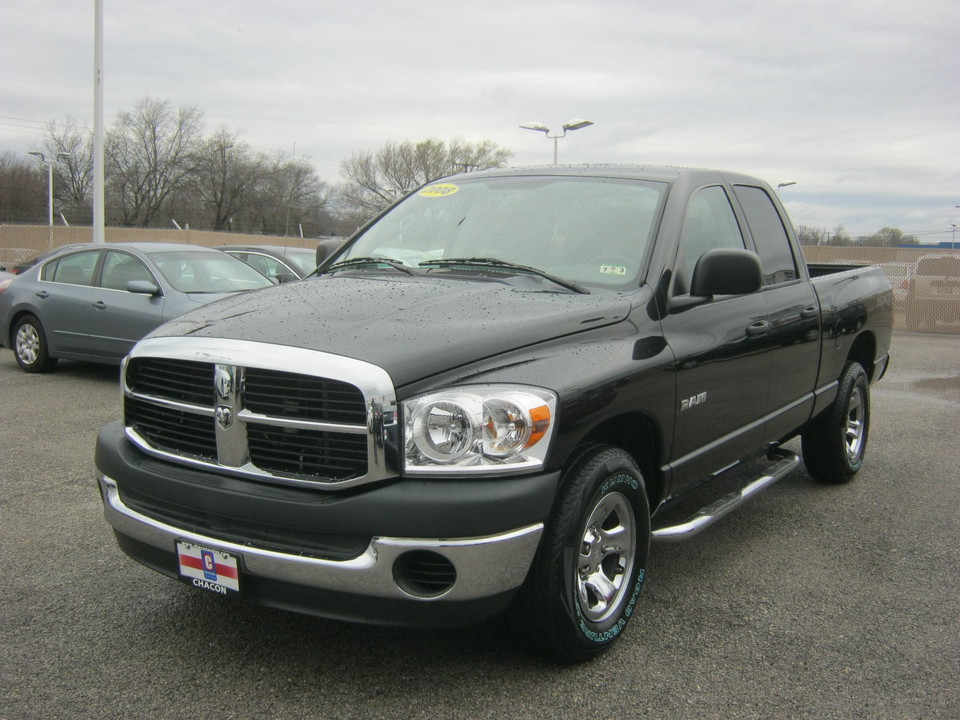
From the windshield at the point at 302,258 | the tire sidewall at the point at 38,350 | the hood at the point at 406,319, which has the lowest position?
the tire sidewall at the point at 38,350

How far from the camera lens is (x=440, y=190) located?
4.62 meters

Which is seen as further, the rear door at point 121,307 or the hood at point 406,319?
the rear door at point 121,307

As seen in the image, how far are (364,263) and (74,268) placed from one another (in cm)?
717

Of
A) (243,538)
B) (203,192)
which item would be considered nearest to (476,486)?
(243,538)

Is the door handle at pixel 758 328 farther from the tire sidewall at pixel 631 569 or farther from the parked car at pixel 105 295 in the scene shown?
the parked car at pixel 105 295

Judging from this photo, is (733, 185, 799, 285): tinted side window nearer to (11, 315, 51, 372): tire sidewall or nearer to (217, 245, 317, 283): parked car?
(11, 315, 51, 372): tire sidewall

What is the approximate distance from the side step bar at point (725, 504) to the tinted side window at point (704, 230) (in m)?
0.98

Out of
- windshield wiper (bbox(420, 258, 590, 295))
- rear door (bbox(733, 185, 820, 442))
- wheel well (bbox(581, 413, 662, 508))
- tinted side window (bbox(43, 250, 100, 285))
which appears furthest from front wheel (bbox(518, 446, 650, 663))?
tinted side window (bbox(43, 250, 100, 285))

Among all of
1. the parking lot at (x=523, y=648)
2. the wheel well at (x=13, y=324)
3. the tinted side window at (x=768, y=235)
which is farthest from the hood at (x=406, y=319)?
Answer: the wheel well at (x=13, y=324)

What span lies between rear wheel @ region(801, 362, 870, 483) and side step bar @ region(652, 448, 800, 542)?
0.41 meters

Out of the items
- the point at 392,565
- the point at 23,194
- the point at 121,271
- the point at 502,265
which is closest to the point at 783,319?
the point at 502,265

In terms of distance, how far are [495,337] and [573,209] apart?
1259mm

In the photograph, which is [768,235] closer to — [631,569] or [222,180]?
[631,569]

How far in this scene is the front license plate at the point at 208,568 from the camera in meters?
2.85
